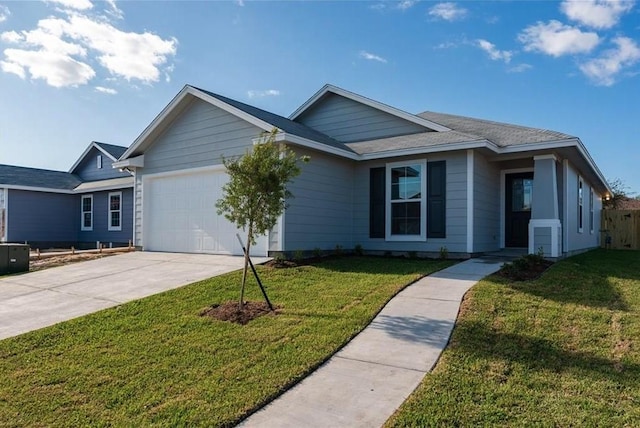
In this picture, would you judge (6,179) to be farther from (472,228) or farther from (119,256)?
(472,228)

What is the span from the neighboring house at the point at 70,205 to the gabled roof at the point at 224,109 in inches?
240

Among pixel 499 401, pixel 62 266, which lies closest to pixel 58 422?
pixel 499 401

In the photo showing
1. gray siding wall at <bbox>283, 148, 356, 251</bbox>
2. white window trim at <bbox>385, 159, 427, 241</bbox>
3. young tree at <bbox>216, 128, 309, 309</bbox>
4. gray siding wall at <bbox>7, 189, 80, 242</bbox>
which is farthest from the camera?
gray siding wall at <bbox>7, 189, 80, 242</bbox>

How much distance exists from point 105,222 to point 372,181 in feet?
46.8

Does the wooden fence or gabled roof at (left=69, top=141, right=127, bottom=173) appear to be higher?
gabled roof at (left=69, top=141, right=127, bottom=173)

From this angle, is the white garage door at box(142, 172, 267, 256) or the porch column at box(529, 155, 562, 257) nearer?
the porch column at box(529, 155, 562, 257)

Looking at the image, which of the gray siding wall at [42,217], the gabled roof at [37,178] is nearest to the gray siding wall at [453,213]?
the gray siding wall at [42,217]

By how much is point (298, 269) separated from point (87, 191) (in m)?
16.0

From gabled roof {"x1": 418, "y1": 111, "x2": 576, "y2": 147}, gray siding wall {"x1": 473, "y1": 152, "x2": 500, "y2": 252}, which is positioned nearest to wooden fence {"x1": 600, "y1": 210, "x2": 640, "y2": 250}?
gabled roof {"x1": 418, "y1": 111, "x2": 576, "y2": 147}

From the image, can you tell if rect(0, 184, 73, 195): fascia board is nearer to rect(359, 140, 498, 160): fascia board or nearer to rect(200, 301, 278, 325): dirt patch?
rect(359, 140, 498, 160): fascia board

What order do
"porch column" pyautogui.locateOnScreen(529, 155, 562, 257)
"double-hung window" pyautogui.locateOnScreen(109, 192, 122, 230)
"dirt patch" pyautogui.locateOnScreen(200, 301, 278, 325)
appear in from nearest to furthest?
1. "dirt patch" pyautogui.locateOnScreen(200, 301, 278, 325)
2. "porch column" pyautogui.locateOnScreen(529, 155, 562, 257)
3. "double-hung window" pyautogui.locateOnScreen(109, 192, 122, 230)

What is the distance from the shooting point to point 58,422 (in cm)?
379

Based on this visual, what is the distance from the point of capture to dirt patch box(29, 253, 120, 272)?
1229 cm

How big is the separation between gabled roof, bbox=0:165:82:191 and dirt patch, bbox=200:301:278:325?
18.6 metres
